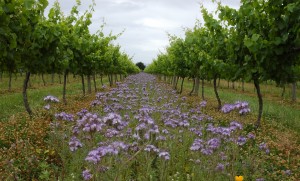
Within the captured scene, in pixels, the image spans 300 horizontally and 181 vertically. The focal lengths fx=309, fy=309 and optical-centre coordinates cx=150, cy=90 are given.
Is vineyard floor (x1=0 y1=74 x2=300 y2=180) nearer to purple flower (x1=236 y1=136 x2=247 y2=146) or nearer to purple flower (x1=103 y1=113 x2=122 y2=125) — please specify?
purple flower (x1=236 y1=136 x2=247 y2=146)

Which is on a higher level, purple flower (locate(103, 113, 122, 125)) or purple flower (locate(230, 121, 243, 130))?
purple flower (locate(103, 113, 122, 125))

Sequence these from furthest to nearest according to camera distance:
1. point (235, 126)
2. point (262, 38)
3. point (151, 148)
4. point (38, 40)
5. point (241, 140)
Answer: point (38, 40)
point (262, 38)
point (241, 140)
point (235, 126)
point (151, 148)

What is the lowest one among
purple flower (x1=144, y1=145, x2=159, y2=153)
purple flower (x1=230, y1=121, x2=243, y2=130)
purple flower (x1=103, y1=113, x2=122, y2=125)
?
purple flower (x1=144, y1=145, x2=159, y2=153)

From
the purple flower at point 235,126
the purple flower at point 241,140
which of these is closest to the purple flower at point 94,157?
the purple flower at point 235,126

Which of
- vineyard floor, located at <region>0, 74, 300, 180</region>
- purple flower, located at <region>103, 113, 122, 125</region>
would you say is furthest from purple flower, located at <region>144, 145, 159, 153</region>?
purple flower, located at <region>103, 113, 122, 125</region>

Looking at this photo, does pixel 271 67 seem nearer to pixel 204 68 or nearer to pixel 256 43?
pixel 256 43

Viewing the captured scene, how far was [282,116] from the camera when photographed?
54.1 feet

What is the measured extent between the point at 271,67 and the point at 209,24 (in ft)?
12.9

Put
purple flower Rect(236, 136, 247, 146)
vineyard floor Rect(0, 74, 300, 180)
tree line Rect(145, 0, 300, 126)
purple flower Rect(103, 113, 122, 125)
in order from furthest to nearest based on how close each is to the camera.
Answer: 1. tree line Rect(145, 0, 300, 126)
2. purple flower Rect(236, 136, 247, 146)
3. vineyard floor Rect(0, 74, 300, 180)
4. purple flower Rect(103, 113, 122, 125)

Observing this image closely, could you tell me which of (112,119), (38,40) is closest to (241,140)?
(112,119)

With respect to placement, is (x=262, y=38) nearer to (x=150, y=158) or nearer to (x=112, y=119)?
(x=150, y=158)

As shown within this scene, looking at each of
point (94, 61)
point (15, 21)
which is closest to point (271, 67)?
point (15, 21)

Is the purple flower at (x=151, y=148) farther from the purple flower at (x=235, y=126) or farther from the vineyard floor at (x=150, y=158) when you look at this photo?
the purple flower at (x=235, y=126)

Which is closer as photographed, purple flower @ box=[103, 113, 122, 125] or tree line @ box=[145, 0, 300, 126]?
purple flower @ box=[103, 113, 122, 125]
